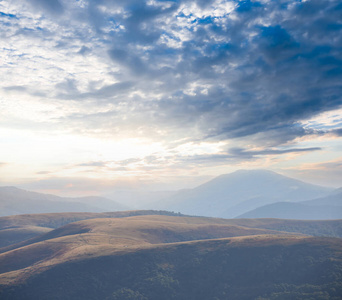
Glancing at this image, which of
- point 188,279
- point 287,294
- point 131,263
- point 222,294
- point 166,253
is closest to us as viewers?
point 287,294

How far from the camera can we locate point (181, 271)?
308 feet

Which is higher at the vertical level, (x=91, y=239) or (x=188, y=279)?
(x=91, y=239)

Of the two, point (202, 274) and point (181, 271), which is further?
point (181, 271)

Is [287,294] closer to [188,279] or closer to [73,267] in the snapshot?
[188,279]

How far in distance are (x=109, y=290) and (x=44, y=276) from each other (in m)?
22.3

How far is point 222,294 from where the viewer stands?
3155 inches

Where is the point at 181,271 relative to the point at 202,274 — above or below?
above

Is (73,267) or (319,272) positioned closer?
(319,272)

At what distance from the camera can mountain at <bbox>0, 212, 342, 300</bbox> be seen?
78.1m

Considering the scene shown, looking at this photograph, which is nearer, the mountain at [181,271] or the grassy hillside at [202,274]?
the grassy hillside at [202,274]

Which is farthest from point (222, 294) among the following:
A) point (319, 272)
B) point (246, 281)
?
point (319, 272)

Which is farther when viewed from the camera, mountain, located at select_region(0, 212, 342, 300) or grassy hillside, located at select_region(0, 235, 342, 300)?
mountain, located at select_region(0, 212, 342, 300)

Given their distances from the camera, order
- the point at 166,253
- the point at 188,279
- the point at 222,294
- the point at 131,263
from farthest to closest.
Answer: the point at 166,253
the point at 131,263
the point at 188,279
the point at 222,294

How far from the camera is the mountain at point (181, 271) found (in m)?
78.1
